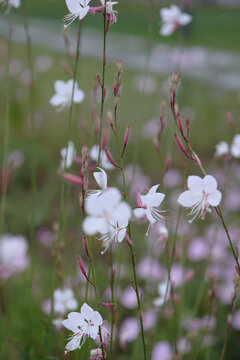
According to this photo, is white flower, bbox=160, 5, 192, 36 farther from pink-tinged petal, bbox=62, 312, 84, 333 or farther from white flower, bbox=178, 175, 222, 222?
pink-tinged petal, bbox=62, 312, 84, 333

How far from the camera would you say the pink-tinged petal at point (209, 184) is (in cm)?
57

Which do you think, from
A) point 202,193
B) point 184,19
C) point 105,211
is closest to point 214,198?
point 202,193

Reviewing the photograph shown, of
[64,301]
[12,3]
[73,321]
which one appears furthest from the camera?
[64,301]

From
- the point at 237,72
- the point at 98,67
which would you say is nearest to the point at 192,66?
the point at 237,72

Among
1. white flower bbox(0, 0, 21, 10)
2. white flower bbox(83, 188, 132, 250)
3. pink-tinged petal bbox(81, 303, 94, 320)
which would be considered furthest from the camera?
white flower bbox(0, 0, 21, 10)

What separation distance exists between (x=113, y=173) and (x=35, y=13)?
7317 millimetres

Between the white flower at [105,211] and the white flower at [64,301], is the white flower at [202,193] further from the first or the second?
the white flower at [64,301]

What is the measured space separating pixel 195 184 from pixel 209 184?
2 centimetres

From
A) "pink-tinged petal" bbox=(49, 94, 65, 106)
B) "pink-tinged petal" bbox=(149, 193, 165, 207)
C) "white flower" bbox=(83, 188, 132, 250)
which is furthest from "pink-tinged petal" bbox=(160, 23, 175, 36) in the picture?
"white flower" bbox=(83, 188, 132, 250)

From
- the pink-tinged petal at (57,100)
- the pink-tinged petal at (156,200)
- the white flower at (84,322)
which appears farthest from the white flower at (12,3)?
the white flower at (84,322)

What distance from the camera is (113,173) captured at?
8.50 ft

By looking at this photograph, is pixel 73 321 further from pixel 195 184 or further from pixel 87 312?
pixel 195 184

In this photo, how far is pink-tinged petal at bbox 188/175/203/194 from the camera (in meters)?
0.57

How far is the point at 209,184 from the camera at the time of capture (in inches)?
22.8
